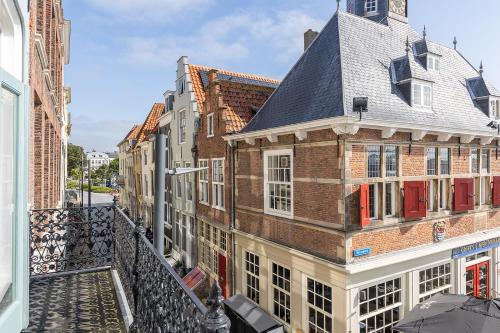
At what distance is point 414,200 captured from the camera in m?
9.69

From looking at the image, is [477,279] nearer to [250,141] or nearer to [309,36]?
[250,141]

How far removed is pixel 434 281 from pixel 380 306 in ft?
8.95

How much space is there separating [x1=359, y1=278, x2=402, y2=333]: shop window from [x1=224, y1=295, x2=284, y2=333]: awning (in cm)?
267

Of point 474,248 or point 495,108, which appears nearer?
point 474,248

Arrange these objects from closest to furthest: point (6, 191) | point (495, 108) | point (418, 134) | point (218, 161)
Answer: point (6, 191)
point (418, 134)
point (495, 108)
point (218, 161)

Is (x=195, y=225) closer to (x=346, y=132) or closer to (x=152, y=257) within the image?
(x=346, y=132)

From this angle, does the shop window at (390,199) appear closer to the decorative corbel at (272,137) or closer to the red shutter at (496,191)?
the decorative corbel at (272,137)

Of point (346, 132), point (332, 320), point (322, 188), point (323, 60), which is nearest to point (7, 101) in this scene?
point (346, 132)

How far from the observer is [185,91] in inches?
710

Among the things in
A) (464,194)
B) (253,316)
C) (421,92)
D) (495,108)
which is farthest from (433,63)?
(253,316)

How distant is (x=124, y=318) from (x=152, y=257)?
5.47 feet

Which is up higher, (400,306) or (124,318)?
(124,318)

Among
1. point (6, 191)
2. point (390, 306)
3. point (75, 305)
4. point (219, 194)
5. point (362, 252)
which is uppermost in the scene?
point (6, 191)

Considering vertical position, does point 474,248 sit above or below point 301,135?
below
